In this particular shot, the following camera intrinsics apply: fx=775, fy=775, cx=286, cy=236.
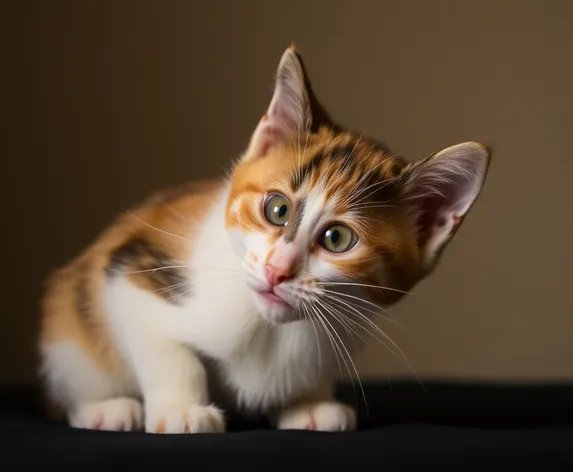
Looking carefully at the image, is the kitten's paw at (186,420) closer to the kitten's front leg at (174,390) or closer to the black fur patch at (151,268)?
the kitten's front leg at (174,390)

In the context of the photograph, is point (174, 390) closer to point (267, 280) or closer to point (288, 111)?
point (267, 280)

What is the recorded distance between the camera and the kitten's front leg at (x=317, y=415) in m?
1.14

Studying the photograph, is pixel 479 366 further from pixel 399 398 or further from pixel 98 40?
pixel 98 40

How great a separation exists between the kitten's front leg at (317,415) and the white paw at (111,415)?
0.22 meters

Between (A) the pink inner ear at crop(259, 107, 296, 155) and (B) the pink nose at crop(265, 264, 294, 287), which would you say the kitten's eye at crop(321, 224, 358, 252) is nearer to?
(B) the pink nose at crop(265, 264, 294, 287)

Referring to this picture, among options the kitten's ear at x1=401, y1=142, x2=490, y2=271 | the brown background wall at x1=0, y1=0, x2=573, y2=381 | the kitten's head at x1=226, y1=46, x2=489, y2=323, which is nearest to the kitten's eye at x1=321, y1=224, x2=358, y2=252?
the kitten's head at x1=226, y1=46, x2=489, y2=323

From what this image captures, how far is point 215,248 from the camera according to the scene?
3.69 feet

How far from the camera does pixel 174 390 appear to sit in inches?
41.4

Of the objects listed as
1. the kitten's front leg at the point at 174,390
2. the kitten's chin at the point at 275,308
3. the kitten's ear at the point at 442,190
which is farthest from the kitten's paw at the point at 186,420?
the kitten's ear at the point at 442,190

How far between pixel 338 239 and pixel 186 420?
306 millimetres

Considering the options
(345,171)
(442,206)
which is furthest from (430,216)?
(345,171)

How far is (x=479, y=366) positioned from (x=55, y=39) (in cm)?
143

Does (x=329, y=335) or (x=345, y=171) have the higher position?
(x=345, y=171)

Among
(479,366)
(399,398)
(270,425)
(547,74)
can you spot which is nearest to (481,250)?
(479,366)
